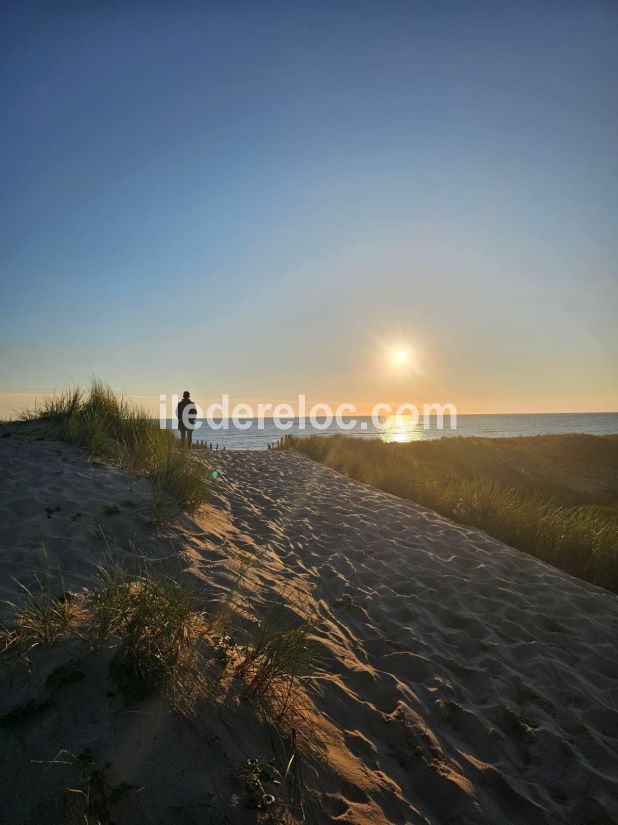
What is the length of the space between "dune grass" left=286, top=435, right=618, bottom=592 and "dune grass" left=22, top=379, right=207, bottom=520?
18.9ft

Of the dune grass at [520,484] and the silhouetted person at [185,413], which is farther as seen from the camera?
the silhouetted person at [185,413]

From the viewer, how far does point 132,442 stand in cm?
989

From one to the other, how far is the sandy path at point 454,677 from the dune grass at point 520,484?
1.11 metres

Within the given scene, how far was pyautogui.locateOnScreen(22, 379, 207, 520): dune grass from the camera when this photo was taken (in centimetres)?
650

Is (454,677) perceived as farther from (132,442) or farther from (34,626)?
(132,442)

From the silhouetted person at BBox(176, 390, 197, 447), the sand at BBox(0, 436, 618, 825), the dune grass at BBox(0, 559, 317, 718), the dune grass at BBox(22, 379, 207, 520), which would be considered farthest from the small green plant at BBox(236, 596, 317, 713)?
the silhouetted person at BBox(176, 390, 197, 447)

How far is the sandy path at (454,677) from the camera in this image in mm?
2529

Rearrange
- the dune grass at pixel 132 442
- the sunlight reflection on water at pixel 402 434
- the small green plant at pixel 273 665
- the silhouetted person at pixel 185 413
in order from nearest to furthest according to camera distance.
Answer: the small green plant at pixel 273 665 → the dune grass at pixel 132 442 → the silhouetted person at pixel 185 413 → the sunlight reflection on water at pixel 402 434

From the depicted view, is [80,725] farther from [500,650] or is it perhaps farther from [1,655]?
[500,650]

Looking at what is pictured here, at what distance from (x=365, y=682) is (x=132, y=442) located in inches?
319

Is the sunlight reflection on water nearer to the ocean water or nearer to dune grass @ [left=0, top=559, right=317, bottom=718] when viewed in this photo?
the ocean water

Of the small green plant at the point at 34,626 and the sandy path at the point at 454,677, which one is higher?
the small green plant at the point at 34,626

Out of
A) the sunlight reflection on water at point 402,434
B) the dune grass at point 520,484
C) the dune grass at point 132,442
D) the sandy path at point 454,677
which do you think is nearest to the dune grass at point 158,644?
the sandy path at point 454,677

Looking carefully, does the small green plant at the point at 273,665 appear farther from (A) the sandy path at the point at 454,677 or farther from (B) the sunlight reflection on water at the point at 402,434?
(B) the sunlight reflection on water at the point at 402,434
